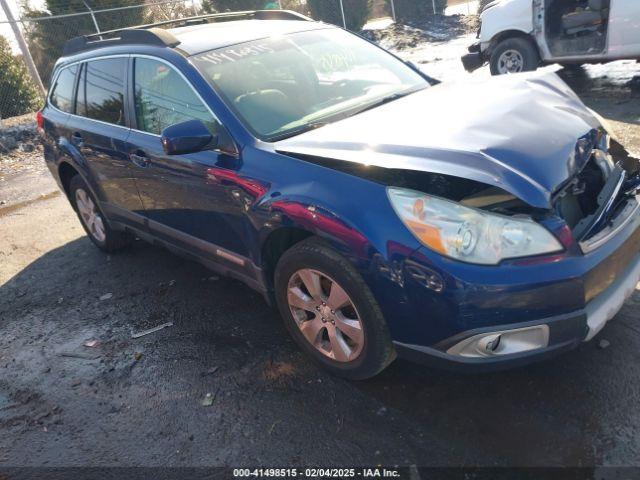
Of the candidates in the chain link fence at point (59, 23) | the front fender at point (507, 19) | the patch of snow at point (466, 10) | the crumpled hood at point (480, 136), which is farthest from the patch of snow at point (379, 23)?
the crumpled hood at point (480, 136)

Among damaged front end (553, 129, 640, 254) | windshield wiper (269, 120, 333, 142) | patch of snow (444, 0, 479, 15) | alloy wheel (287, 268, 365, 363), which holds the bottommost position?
patch of snow (444, 0, 479, 15)

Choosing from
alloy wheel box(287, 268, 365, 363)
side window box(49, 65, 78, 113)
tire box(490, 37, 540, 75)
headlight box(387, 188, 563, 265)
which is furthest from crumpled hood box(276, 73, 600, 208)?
tire box(490, 37, 540, 75)

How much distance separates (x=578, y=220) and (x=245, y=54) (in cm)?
225

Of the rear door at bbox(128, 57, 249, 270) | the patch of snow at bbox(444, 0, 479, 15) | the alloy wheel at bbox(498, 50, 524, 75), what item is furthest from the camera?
the patch of snow at bbox(444, 0, 479, 15)

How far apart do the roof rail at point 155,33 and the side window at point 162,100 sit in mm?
159

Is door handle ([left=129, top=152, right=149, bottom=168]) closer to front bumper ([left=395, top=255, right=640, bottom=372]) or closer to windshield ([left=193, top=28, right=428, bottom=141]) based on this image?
windshield ([left=193, top=28, right=428, bottom=141])

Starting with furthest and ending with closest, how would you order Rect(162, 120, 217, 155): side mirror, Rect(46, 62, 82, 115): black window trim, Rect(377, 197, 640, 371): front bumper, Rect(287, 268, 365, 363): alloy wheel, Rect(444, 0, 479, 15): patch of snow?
Rect(444, 0, 479, 15): patch of snow
Rect(46, 62, 82, 115): black window trim
Rect(162, 120, 217, 155): side mirror
Rect(287, 268, 365, 363): alloy wheel
Rect(377, 197, 640, 371): front bumper

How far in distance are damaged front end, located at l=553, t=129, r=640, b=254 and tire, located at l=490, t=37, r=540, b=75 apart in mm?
5802

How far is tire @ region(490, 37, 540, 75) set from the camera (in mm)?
8227

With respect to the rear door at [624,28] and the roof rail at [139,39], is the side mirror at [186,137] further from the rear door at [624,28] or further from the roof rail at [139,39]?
the rear door at [624,28]

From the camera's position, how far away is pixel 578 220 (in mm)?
2588

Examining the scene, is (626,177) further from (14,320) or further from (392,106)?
(14,320)

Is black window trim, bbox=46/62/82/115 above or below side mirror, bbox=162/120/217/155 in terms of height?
above

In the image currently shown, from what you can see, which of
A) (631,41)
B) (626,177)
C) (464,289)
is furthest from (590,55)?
(464,289)
